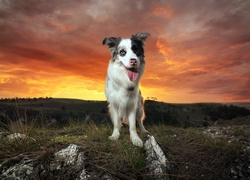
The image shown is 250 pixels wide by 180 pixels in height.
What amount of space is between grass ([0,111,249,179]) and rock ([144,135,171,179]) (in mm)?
125

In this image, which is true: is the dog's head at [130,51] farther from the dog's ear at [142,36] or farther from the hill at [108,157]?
the hill at [108,157]

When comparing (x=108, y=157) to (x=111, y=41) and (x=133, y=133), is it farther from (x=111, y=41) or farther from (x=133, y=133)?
(x=111, y=41)

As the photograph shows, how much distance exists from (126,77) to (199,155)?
261 centimetres

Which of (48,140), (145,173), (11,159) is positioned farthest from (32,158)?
(145,173)

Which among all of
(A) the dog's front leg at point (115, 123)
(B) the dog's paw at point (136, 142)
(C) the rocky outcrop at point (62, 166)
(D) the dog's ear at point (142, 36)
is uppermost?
(D) the dog's ear at point (142, 36)

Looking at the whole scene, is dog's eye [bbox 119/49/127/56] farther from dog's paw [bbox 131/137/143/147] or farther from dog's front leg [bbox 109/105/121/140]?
dog's paw [bbox 131/137/143/147]

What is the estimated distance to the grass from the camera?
5.76 m

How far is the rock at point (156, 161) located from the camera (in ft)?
18.9

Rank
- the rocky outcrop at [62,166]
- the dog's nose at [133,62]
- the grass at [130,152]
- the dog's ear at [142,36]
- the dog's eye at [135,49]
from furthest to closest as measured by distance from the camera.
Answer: the dog's ear at [142,36], the dog's eye at [135,49], the dog's nose at [133,62], the grass at [130,152], the rocky outcrop at [62,166]

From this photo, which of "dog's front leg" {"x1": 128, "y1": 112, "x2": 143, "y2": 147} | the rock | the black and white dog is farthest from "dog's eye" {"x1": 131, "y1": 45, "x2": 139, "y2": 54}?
the rock

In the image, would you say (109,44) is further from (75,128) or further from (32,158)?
(32,158)

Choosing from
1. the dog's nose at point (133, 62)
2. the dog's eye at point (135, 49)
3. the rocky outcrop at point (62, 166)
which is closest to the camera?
the rocky outcrop at point (62, 166)

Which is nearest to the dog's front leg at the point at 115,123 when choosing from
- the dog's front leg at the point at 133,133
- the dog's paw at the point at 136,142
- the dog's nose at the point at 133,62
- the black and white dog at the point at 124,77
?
the black and white dog at the point at 124,77

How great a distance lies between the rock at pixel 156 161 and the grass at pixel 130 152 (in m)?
0.12
